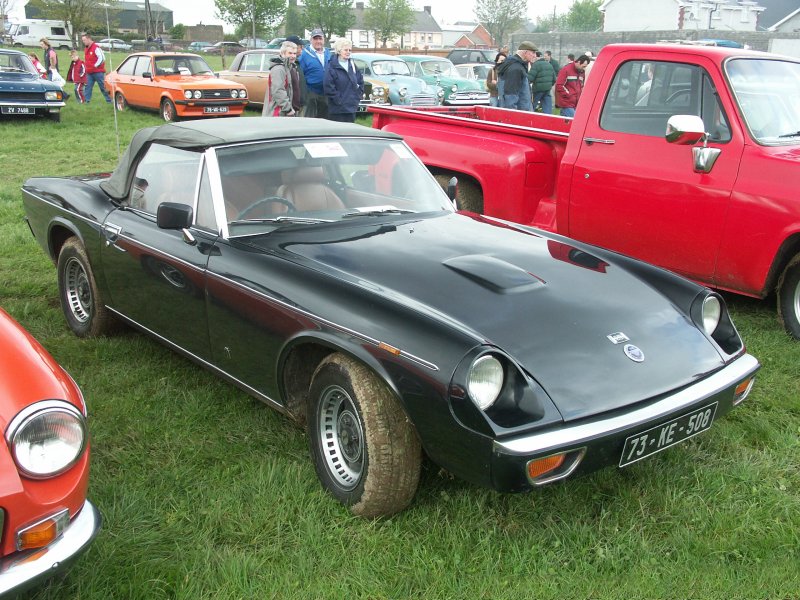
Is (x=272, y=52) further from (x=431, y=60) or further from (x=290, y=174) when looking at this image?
(x=290, y=174)

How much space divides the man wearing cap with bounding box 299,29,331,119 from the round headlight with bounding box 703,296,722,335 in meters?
7.15

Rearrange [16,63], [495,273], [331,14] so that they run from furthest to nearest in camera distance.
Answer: [331,14]
[16,63]
[495,273]

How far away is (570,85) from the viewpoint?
44.9 ft

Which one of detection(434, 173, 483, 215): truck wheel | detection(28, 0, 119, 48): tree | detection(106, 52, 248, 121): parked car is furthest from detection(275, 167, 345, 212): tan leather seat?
detection(28, 0, 119, 48): tree

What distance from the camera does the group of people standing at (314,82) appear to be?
9.59 meters

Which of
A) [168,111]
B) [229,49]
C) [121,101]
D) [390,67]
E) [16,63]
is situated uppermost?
[229,49]

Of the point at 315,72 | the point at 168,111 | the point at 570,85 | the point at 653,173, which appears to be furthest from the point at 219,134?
the point at 168,111

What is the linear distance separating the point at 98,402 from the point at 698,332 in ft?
9.80

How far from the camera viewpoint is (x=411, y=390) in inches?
107

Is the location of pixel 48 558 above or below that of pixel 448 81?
below

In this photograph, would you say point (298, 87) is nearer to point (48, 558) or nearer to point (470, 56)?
point (48, 558)

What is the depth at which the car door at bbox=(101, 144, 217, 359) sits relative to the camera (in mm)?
3809

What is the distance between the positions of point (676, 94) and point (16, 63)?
47.7ft

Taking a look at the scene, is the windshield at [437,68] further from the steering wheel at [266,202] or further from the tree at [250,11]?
the tree at [250,11]
